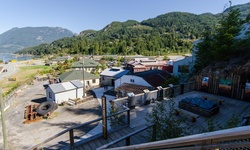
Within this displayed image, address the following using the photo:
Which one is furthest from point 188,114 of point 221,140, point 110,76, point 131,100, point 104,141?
point 110,76

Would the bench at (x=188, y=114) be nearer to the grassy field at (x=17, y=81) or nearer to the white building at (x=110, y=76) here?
the white building at (x=110, y=76)

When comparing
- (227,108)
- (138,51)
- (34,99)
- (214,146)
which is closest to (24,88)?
(34,99)

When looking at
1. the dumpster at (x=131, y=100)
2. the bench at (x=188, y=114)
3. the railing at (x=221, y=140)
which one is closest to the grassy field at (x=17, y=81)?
the dumpster at (x=131, y=100)

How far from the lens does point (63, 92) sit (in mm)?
20359

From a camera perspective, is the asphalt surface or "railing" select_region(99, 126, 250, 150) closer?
"railing" select_region(99, 126, 250, 150)

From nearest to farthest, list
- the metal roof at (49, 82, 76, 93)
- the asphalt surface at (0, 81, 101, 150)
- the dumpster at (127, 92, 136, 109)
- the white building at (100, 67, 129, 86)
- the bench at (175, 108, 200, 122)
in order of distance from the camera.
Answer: the bench at (175, 108, 200, 122), the dumpster at (127, 92, 136, 109), the asphalt surface at (0, 81, 101, 150), the metal roof at (49, 82, 76, 93), the white building at (100, 67, 129, 86)

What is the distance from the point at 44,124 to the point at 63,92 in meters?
6.32

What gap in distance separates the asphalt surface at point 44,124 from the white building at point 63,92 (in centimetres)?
178

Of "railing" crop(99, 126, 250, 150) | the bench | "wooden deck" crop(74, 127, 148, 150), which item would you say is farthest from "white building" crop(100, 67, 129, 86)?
"railing" crop(99, 126, 250, 150)

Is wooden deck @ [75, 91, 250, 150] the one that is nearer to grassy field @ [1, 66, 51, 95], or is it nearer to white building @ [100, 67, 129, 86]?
white building @ [100, 67, 129, 86]

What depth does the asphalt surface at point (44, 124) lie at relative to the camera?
458 inches

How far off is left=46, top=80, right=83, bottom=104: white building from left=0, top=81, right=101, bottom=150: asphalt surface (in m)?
1.78

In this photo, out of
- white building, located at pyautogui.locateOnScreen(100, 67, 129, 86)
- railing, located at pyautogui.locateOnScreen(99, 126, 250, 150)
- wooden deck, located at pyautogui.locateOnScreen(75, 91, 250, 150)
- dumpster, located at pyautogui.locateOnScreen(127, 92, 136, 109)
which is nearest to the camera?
railing, located at pyautogui.locateOnScreen(99, 126, 250, 150)

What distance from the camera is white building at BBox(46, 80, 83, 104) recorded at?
1986cm
